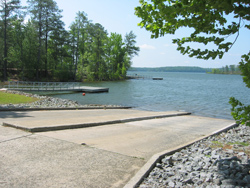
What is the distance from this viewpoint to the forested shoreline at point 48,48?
2084 inches

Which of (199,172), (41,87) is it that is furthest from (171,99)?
(199,172)

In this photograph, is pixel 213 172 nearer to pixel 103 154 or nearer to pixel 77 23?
pixel 103 154

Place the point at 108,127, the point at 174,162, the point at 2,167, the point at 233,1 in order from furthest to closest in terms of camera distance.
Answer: the point at 108,127, the point at 174,162, the point at 2,167, the point at 233,1

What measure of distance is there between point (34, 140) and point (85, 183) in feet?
9.48

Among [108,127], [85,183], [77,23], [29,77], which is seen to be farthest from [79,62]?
[85,183]

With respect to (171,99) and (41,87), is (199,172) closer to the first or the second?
(171,99)

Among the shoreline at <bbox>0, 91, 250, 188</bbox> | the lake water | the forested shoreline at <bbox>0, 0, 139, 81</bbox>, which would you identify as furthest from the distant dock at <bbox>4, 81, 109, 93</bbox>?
the shoreline at <bbox>0, 91, 250, 188</bbox>

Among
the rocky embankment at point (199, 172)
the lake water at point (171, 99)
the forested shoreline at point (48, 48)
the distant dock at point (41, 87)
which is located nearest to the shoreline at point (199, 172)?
the rocky embankment at point (199, 172)

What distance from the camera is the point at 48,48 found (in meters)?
66.6

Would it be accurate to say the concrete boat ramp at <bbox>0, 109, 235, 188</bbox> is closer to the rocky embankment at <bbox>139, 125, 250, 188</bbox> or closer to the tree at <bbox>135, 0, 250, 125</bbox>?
the rocky embankment at <bbox>139, 125, 250, 188</bbox>

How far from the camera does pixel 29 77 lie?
56094 mm

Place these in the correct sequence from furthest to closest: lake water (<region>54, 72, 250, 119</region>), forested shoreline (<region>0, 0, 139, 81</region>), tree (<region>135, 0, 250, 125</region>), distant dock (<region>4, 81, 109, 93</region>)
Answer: forested shoreline (<region>0, 0, 139, 81</region>)
distant dock (<region>4, 81, 109, 93</region>)
lake water (<region>54, 72, 250, 119</region>)
tree (<region>135, 0, 250, 125</region>)

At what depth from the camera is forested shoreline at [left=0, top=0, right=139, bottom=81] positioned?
52.9m

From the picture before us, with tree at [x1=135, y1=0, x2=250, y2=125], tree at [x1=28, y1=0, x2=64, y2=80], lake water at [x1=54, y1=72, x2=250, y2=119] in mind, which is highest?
tree at [x1=28, y1=0, x2=64, y2=80]
